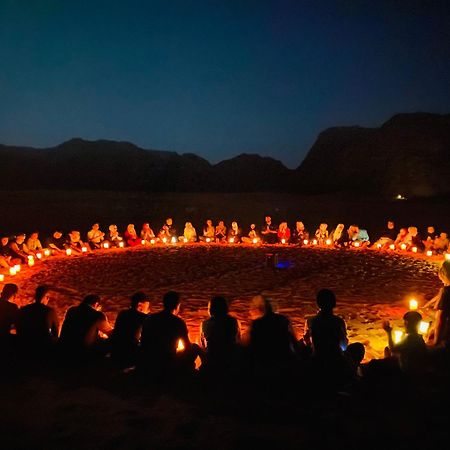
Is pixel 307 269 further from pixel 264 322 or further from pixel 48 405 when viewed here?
pixel 48 405

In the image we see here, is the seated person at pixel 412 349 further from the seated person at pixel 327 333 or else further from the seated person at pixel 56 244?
the seated person at pixel 56 244

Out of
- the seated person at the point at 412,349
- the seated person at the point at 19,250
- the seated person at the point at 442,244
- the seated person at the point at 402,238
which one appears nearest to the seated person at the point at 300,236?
the seated person at the point at 402,238

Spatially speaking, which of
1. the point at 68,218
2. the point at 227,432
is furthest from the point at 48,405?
the point at 68,218

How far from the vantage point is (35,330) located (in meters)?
5.48

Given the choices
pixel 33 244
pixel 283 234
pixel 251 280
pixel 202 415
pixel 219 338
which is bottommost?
pixel 202 415

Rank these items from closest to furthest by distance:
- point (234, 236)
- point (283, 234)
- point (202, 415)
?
point (202, 415) < point (283, 234) < point (234, 236)

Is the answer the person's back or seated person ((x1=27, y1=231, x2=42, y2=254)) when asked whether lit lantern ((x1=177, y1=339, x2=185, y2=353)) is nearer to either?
the person's back

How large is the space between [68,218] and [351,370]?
31091 mm

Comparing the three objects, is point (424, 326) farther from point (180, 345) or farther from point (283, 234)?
point (283, 234)

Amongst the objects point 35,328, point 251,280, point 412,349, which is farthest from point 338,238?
point 35,328

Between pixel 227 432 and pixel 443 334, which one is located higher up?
pixel 443 334

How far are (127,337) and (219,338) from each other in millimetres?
1145

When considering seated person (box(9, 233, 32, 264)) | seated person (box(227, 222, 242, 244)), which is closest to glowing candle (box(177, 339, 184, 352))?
seated person (box(9, 233, 32, 264))

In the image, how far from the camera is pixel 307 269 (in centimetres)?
1374
